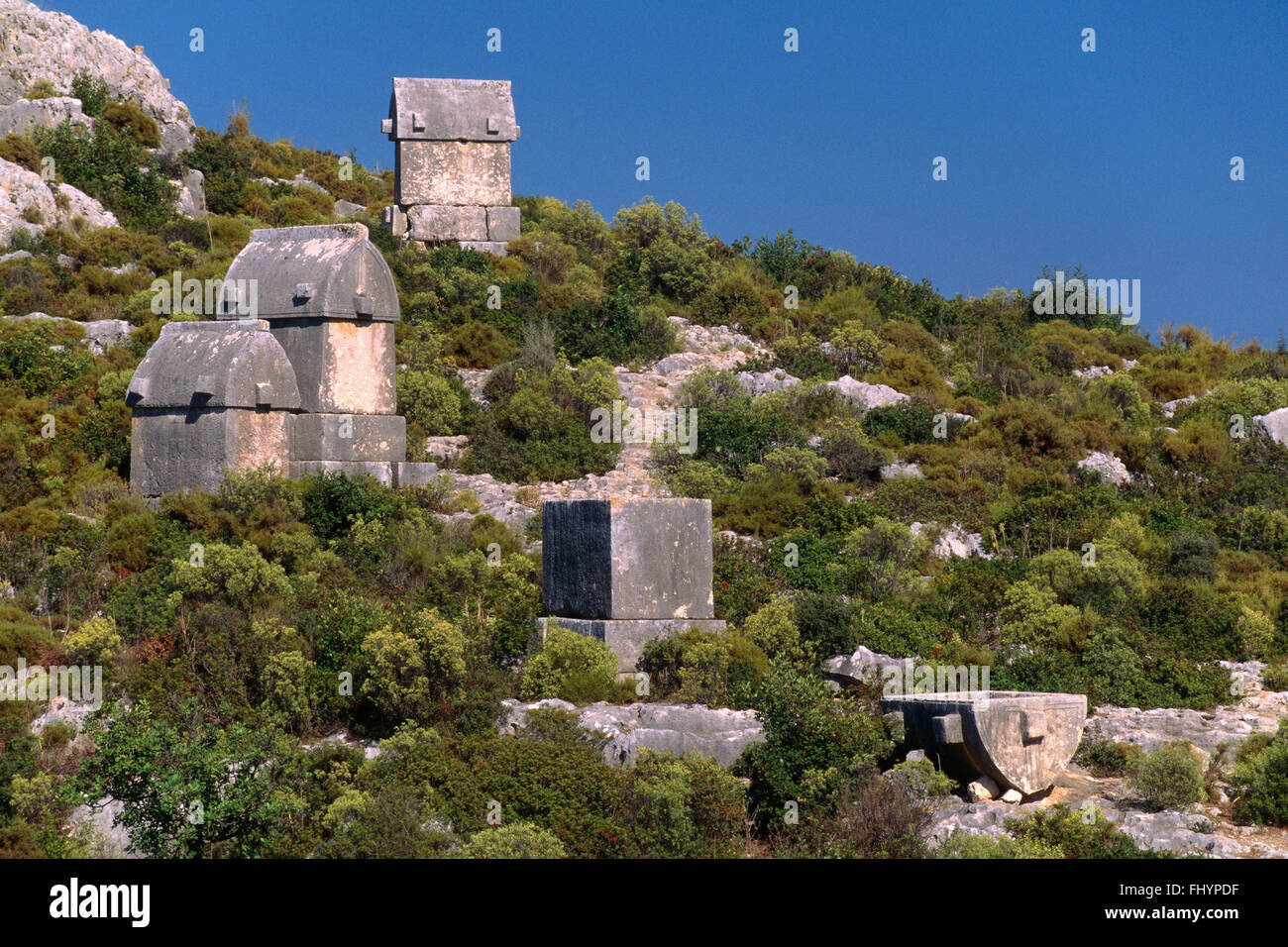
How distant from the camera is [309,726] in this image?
12.5m

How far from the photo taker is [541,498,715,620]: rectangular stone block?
13664mm

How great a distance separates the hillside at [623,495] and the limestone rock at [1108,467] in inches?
3.0

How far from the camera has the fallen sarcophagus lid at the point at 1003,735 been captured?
10.7 metres

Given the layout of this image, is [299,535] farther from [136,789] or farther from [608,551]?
[136,789]

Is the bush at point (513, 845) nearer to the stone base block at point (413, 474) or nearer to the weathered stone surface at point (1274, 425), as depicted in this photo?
the stone base block at point (413, 474)

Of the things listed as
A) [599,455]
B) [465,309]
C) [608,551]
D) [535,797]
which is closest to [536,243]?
[465,309]

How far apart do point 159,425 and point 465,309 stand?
27.7 ft

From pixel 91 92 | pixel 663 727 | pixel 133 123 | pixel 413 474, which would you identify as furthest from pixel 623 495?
pixel 91 92

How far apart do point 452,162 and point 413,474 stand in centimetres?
1283

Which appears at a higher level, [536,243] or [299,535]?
[536,243]

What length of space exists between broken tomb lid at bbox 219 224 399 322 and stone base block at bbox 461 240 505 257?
9.86 metres

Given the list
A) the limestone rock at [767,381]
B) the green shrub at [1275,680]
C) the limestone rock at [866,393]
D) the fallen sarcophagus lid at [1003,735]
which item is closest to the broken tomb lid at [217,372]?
the limestone rock at [767,381]

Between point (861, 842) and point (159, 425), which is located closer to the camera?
point (861, 842)

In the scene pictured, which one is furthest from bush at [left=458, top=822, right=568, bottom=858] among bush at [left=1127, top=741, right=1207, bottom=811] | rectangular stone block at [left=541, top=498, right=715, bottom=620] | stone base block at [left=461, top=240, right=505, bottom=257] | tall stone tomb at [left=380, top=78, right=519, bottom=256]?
tall stone tomb at [left=380, top=78, right=519, bottom=256]
